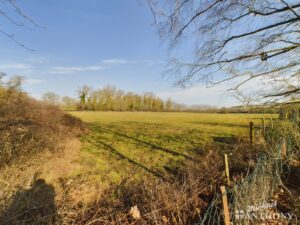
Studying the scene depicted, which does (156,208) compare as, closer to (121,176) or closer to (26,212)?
(26,212)

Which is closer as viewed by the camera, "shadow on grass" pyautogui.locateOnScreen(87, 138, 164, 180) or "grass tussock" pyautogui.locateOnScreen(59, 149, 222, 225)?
"grass tussock" pyautogui.locateOnScreen(59, 149, 222, 225)

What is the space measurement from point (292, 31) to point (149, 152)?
7.19m

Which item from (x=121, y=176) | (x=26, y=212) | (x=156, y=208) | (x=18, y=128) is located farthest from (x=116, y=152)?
(x=156, y=208)

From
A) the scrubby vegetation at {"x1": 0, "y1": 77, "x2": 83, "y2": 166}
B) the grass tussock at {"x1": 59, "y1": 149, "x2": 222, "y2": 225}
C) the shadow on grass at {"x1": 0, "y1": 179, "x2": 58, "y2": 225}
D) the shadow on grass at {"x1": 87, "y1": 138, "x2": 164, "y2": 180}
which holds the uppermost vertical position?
the scrubby vegetation at {"x1": 0, "y1": 77, "x2": 83, "y2": 166}

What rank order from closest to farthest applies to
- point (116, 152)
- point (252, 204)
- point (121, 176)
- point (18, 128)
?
point (252, 204), point (121, 176), point (18, 128), point (116, 152)

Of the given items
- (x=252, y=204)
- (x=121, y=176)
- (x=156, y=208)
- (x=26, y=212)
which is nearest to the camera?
(x=252, y=204)

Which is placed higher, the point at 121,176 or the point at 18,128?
the point at 18,128

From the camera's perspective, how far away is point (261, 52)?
4.93 meters

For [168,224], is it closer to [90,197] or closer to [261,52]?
[90,197]

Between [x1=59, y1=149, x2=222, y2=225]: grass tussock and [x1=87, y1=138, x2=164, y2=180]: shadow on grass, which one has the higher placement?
[x1=59, y1=149, x2=222, y2=225]: grass tussock

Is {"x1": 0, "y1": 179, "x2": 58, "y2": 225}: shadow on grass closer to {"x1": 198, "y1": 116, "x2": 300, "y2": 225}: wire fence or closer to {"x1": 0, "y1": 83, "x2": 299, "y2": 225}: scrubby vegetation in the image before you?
{"x1": 0, "y1": 83, "x2": 299, "y2": 225}: scrubby vegetation

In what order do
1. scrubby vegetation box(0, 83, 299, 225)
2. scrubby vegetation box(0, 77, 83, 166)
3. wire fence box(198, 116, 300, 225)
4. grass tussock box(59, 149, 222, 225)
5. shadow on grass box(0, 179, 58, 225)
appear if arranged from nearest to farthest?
wire fence box(198, 116, 300, 225) → grass tussock box(59, 149, 222, 225) → scrubby vegetation box(0, 83, 299, 225) → shadow on grass box(0, 179, 58, 225) → scrubby vegetation box(0, 77, 83, 166)

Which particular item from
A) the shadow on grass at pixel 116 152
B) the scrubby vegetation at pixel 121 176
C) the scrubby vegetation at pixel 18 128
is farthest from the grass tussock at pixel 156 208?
the scrubby vegetation at pixel 18 128

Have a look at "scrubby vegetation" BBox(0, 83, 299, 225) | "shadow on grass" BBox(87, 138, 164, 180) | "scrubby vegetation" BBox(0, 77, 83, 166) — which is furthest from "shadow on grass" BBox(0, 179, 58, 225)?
"shadow on grass" BBox(87, 138, 164, 180)
